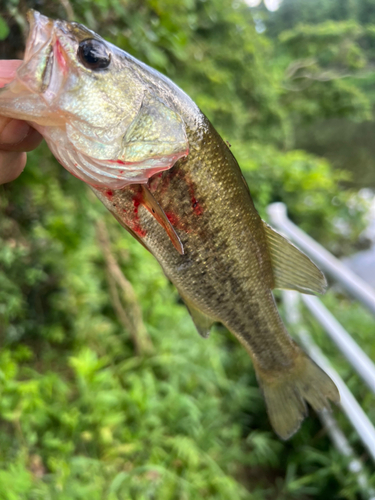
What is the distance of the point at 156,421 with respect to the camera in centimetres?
238

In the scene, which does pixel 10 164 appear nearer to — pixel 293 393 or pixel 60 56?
pixel 60 56

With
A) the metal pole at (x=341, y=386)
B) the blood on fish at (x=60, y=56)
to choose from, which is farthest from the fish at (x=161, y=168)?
the metal pole at (x=341, y=386)

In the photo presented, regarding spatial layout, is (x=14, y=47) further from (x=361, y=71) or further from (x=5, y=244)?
(x=361, y=71)

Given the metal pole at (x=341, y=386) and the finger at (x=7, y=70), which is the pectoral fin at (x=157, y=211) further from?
the metal pole at (x=341, y=386)

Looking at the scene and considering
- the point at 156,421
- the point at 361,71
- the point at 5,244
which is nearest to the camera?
the point at 5,244

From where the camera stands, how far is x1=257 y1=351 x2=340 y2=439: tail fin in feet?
4.27

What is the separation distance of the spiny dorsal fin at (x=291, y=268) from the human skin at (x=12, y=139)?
76 cm

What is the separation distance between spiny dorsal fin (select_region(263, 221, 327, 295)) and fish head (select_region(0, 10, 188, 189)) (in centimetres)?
49

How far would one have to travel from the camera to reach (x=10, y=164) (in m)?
0.98

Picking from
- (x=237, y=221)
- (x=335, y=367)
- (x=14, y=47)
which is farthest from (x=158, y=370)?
(x=14, y=47)

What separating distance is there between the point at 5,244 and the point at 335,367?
265 cm

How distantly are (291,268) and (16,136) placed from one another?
931 millimetres

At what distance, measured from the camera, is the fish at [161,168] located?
0.78m

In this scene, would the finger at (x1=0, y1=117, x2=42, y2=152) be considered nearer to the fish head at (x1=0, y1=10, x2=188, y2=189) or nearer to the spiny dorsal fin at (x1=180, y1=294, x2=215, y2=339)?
the fish head at (x1=0, y1=10, x2=188, y2=189)
